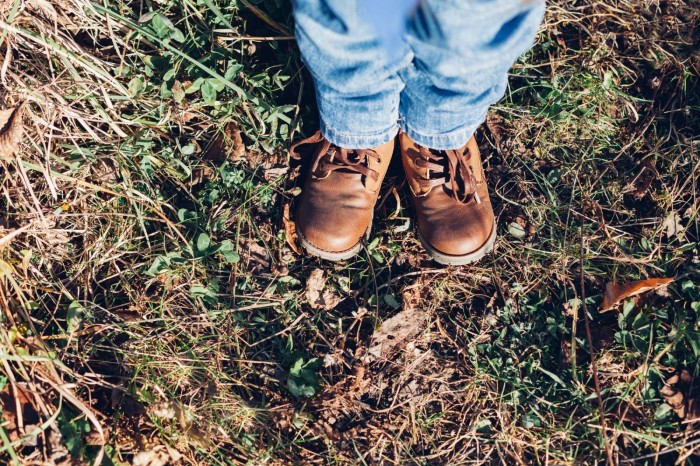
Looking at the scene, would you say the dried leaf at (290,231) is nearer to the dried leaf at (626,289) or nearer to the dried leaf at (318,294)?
the dried leaf at (318,294)

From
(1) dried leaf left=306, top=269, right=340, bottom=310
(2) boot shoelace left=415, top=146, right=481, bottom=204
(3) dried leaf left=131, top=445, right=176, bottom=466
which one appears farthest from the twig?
(3) dried leaf left=131, top=445, right=176, bottom=466

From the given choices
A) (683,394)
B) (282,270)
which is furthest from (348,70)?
(683,394)

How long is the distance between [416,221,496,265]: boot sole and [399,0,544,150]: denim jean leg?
452mm

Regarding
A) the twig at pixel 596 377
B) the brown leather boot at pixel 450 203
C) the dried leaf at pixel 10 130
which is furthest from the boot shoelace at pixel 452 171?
the dried leaf at pixel 10 130

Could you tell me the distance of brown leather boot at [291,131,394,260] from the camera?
6.45ft

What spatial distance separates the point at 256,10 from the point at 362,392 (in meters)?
1.43

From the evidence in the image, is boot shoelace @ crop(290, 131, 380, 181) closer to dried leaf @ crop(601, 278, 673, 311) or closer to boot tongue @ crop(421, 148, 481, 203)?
boot tongue @ crop(421, 148, 481, 203)

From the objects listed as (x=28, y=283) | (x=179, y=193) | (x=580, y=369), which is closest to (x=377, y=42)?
(x=179, y=193)

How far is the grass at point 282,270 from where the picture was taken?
189 cm

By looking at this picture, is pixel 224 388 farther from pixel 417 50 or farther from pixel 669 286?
pixel 669 286

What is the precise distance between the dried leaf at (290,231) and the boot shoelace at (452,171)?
0.50 m

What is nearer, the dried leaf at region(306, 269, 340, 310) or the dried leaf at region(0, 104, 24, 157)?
the dried leaf at region(0, 104, 24, 157)

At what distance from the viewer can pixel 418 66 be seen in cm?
152

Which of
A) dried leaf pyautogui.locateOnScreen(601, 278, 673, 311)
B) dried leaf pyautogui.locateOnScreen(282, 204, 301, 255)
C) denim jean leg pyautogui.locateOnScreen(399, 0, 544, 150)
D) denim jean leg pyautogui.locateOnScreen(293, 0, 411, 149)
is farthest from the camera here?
dried leaf pyautogui.locateOnScreen(282, 204, 301, 255)
